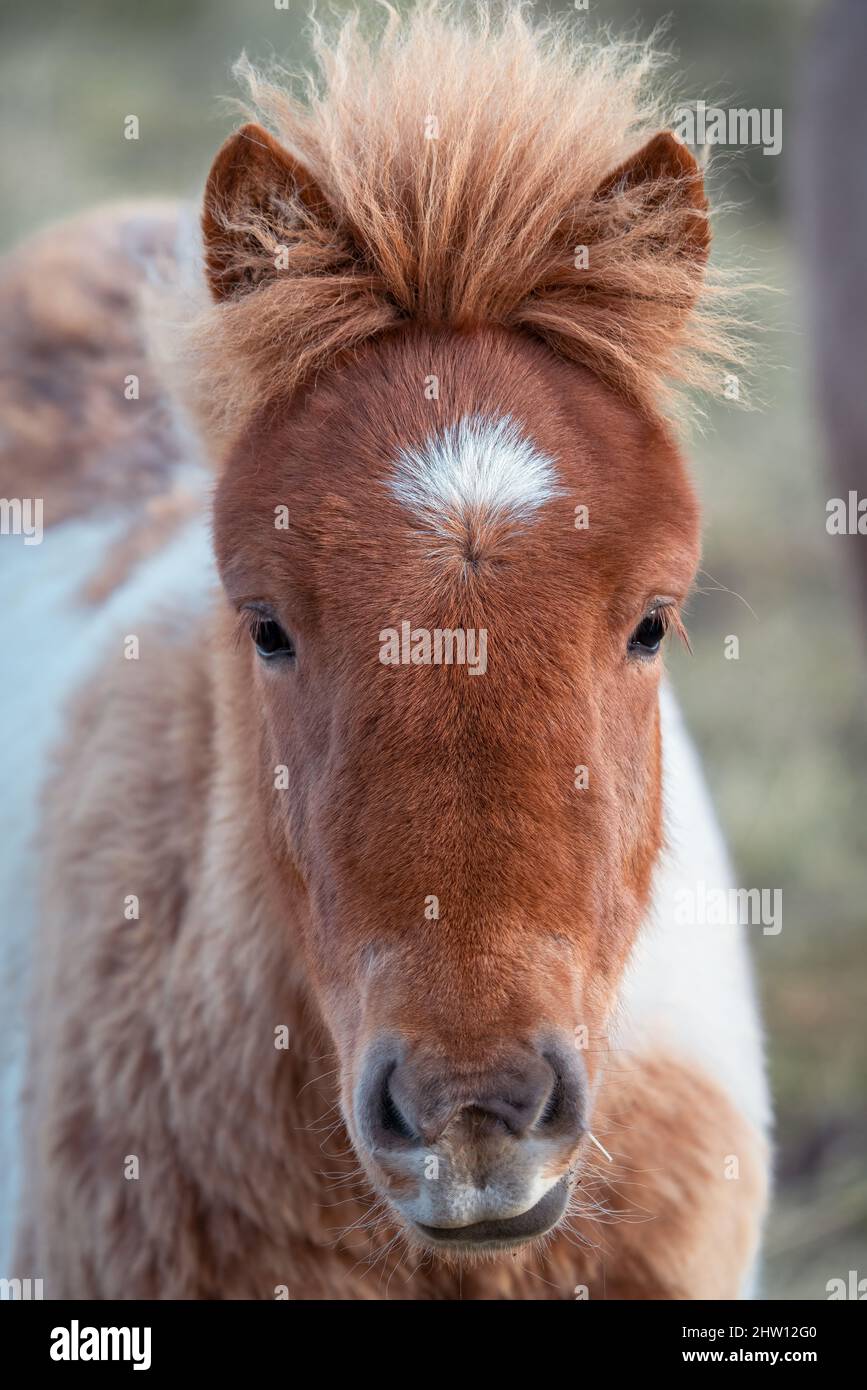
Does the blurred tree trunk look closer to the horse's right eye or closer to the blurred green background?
the blurred green background

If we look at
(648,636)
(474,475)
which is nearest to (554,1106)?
(648,636)

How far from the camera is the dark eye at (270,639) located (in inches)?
93.9

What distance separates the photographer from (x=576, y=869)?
218 centimetres

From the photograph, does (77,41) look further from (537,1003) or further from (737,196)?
(537,1003)

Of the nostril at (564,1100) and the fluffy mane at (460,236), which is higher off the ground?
the fluffy mane at (460,236)

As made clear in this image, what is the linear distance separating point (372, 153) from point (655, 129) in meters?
0.65

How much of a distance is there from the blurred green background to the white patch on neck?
0.71 m

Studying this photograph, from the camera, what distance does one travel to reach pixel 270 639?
7.89ft

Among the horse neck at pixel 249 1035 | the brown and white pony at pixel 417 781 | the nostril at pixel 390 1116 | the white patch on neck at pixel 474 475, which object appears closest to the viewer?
the nostril at pixel 390 1116

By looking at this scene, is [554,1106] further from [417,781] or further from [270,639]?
[270,639]

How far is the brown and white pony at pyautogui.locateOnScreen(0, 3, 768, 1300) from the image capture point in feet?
6.75

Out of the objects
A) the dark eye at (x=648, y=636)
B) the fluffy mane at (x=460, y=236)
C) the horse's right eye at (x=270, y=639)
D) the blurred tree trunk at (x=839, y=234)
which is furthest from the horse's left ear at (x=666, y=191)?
the blurred tree trunk at (x=839, y=234)

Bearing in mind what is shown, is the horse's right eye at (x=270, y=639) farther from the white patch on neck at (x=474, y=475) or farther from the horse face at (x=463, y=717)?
the white patch on neck at (x=474, y=475)
